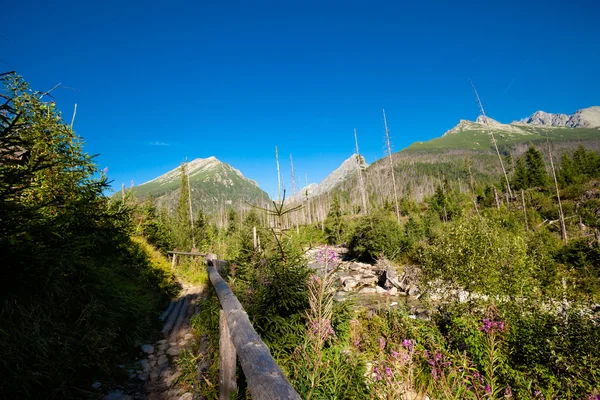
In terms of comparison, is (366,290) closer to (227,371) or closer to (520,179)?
(227,371)

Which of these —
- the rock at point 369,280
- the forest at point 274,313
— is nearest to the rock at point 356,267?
the rock at point 369,280

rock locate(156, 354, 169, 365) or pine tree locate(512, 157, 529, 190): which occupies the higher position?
pine tree locate(512, 157, 529, 190)

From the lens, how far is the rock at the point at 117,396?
355 centimetres

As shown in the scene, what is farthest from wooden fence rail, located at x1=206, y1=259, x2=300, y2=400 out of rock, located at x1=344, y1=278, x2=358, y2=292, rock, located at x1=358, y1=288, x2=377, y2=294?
rock, located at x1=344, y1=278, x2=358, y2=292

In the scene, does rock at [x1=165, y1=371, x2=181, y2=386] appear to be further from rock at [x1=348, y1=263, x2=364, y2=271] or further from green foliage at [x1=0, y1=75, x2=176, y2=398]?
rock at [x1=348, y1=263, x2=364, y2=271]

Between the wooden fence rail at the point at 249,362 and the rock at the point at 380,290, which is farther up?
the wooden fence rail at the point at 249,362

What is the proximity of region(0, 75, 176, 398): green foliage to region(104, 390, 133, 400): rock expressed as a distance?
29 centimetres

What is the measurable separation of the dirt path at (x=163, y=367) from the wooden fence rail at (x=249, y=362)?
1477 mm

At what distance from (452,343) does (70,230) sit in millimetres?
7942

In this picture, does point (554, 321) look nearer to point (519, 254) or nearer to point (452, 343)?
point (452, 343)

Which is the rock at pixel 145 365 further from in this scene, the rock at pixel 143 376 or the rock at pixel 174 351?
the rock at pixel 174 351

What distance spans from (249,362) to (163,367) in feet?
13.8

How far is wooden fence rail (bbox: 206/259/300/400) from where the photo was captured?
4.19ft

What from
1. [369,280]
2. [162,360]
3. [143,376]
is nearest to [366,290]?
[369,280]
